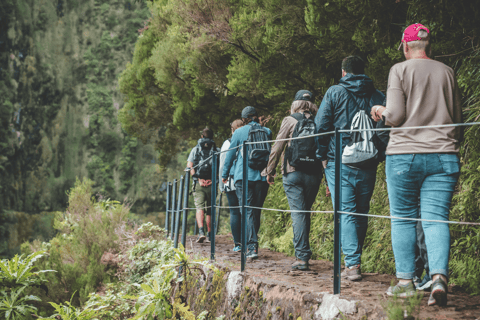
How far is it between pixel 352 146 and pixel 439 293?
4.46 feet

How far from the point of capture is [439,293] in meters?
2.63

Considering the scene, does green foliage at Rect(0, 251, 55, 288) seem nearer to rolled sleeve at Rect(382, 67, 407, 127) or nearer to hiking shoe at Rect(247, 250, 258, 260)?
hiking shoe at Rect(247, 250, 258, 260)

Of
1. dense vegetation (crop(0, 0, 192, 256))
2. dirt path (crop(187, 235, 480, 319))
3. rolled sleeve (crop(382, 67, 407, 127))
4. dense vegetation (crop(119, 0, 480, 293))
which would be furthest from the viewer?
dense vegetation (crop(0, 0, 192, 256))

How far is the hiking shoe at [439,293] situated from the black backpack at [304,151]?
6.31 ft

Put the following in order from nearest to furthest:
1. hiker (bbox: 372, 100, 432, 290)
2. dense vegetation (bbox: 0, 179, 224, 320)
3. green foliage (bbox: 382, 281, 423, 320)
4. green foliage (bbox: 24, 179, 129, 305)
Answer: green foliage (bbox: 382, 281, 423, 320)
hiker (bbox: 372, 100, 432, 290)
dense vegetation (bbox: 0, 179, 224, 320)
green foliage (bbox: 24, 179, 129, 305)

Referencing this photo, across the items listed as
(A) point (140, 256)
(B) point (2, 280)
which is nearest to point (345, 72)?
(A) point (140, 256)

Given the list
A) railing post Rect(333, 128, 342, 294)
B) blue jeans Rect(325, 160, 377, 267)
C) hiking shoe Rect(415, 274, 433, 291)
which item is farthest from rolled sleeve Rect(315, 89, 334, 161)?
hiking shoe Rect(415, 274, 433, 291)

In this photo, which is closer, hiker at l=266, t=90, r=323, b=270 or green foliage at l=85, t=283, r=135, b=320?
hiker at l=266, t=90, r=323, b=270

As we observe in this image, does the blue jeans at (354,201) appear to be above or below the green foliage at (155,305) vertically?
above

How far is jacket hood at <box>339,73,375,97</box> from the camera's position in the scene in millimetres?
3820

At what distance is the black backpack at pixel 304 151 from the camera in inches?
172

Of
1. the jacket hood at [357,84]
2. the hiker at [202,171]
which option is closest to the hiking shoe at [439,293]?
the jacket hood at [357,84]

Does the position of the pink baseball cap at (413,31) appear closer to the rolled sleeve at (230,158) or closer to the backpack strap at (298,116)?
the backpack strap at (298,116)

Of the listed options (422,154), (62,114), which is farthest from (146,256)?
(62,114)
